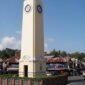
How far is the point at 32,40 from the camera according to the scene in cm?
4894

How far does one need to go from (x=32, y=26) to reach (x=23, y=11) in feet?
12.6

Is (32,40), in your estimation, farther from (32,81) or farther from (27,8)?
(32,81)

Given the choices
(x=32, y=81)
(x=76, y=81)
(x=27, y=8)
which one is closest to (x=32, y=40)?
(x=27, y=8)

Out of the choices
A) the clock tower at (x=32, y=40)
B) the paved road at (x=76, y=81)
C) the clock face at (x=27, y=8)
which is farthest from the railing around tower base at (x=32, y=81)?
the clock face at (x=27, y=8)

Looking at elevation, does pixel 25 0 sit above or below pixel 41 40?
above

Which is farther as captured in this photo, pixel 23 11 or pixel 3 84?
pixel 23 11

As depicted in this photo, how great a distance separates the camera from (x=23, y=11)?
167 ft

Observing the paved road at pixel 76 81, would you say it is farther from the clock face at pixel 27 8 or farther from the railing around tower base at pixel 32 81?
the clock face at pixel 27 8

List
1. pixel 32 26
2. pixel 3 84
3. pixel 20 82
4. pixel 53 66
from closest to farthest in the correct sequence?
1. pixel 20 82
2. pixel 3 84
3. pixel 32 26
4. pixel 53 66

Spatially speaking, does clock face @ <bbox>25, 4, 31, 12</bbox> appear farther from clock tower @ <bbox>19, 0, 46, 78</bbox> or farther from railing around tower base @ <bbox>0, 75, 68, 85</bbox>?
railing around tower base @ <bbox>0, 75, 68, 85</bbox>

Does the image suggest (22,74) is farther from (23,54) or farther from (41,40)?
(41,40)

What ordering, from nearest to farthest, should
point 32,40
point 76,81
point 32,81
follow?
1. point 32,81
2. point 32,40
3. point 76,81

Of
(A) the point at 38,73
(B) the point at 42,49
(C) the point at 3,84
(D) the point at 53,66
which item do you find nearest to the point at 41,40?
(B) the point at 42,49

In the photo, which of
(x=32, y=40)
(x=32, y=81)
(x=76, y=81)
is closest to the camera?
(x=32, y=81)
